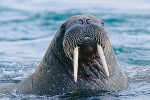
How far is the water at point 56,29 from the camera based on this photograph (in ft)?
28.9

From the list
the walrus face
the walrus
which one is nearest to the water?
the walrus

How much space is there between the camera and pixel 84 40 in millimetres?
7227

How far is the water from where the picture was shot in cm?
881

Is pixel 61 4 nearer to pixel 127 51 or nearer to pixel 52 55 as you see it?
pixel 127 51

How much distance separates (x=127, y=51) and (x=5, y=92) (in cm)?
475

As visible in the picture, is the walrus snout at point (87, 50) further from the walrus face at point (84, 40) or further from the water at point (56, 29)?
the water at point (56, 29)

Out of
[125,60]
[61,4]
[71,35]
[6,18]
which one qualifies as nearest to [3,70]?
[125,60]

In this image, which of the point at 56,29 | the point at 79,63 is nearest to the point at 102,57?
the point at 79,63

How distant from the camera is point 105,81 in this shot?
7859mm

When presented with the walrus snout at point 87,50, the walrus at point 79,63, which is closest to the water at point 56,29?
the walrus at point 79,63

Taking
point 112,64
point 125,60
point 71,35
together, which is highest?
point 71,35

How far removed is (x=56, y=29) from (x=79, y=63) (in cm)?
828

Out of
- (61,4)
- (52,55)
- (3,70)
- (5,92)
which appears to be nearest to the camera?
(52,55)

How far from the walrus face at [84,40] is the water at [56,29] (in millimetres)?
648
